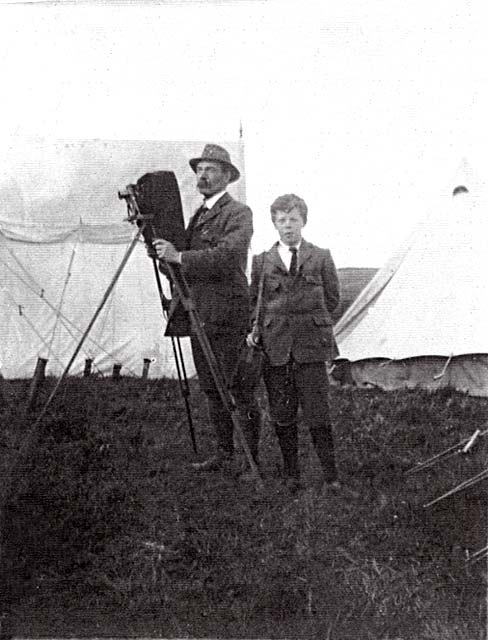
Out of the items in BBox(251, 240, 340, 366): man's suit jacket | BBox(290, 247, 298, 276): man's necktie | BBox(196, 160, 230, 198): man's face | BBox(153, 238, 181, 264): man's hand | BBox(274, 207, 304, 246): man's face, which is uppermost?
BBox(196, 160, 230, 198): man's face

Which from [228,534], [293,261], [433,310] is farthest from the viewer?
[433,310]

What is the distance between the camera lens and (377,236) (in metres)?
2.85

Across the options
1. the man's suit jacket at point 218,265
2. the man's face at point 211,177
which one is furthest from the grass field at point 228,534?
the man's face at point 211,177

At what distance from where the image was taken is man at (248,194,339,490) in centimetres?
282

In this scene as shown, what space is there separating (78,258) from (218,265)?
72 cm

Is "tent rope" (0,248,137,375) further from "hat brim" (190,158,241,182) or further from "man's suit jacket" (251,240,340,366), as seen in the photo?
"hat brim" (190,158,241,182)

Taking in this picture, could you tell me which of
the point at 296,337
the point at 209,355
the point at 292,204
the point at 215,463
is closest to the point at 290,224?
the point at 292,204

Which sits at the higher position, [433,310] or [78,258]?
[78,258]

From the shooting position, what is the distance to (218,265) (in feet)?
9.37

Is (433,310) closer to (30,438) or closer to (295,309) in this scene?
(295,309)

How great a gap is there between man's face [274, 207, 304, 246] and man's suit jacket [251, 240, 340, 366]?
0.33 ft

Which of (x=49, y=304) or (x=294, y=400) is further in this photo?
(x=49, y=304)

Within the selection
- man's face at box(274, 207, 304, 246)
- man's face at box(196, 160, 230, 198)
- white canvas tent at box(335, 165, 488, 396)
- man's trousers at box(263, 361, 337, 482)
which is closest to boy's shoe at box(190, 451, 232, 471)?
man's trousers at box(263, 361, 337, 482)

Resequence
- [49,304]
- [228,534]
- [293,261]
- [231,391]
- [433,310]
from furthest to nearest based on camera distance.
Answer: [433,310]
[49,304]
[231,391]
[293,261]
[228,534]
